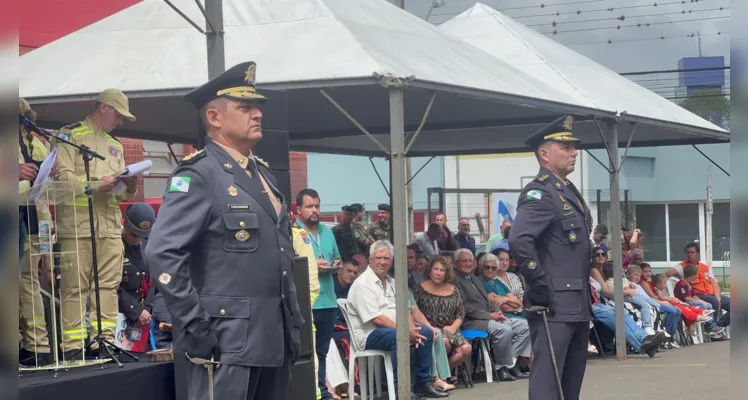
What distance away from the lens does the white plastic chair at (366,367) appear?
30.2ft

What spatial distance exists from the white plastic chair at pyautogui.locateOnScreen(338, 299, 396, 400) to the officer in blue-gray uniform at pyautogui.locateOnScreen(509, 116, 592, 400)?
10.1 feet

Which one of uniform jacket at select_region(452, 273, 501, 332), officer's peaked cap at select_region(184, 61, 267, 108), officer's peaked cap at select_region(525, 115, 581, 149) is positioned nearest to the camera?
officer's peaked cap at select_region(184, 61, 267, 108)

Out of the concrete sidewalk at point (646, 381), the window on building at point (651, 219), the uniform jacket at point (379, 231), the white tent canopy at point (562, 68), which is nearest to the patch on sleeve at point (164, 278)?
the concrete sidewalk at point (646, 381)

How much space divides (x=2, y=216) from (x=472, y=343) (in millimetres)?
8887

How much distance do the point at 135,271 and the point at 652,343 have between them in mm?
7289

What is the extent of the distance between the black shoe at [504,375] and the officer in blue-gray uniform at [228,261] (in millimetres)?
6641

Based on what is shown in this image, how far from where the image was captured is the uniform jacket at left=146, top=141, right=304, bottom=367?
4.21 meters

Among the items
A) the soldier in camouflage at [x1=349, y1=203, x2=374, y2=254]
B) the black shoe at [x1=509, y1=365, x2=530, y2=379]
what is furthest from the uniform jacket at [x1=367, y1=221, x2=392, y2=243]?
the black shoe at [x1=509, y1=365, x2=530, y2=379]

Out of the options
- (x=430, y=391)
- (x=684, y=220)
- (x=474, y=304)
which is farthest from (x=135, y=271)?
(x=684, y=220)

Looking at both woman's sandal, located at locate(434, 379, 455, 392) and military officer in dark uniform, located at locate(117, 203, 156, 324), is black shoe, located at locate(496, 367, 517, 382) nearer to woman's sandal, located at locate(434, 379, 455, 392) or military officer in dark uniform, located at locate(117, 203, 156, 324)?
woman's sandal, located at locate(434, 379, 455, 392)

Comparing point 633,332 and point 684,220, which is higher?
point 684,220

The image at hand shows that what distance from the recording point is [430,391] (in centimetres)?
958

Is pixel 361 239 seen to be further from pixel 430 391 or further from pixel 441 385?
pixel 430 391

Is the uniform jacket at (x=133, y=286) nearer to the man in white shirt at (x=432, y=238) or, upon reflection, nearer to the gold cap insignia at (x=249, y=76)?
the gold cap insignia at (x=249, y=76)
